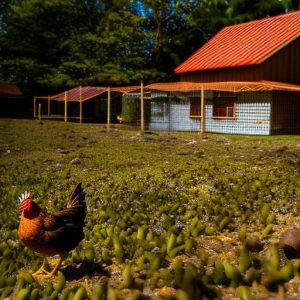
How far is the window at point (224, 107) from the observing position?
22.7 meters

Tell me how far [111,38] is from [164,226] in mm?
34647

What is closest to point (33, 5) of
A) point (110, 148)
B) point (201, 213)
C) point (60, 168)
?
point (110, 148)

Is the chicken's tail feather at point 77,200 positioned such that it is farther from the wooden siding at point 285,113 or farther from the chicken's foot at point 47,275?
the wooden siding at point 285,113

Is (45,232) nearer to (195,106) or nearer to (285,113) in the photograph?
(285,113)

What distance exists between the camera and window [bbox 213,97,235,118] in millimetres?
22688

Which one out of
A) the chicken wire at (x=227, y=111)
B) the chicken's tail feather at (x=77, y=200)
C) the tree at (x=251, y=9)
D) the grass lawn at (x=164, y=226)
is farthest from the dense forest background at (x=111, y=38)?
the chicken's tail feather at (x=77, y=200)

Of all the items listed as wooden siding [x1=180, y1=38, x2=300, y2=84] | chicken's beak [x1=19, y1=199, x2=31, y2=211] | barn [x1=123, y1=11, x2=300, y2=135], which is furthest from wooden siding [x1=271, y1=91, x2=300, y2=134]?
chicken's beak [x1=19, y1=199, x2=31, y2=211]

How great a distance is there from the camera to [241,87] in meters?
19.6

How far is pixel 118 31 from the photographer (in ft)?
126

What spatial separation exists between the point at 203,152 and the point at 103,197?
540 cm

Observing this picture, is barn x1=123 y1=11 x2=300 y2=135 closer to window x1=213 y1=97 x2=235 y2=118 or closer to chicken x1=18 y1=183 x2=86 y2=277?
window x1=213 y1=97 x2=235 y2=118

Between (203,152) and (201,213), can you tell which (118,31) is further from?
(201,213)

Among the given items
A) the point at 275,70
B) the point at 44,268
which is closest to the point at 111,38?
the point at 275,70

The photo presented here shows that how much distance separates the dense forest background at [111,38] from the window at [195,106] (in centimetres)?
1261
